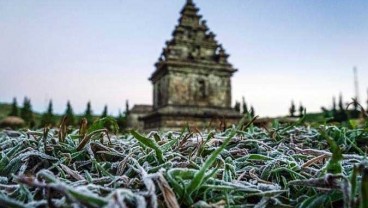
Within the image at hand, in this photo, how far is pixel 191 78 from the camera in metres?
14.7

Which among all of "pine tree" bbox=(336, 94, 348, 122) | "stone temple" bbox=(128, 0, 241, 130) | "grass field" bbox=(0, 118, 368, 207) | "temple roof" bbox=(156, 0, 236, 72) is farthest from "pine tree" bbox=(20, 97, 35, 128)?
"grass field" bbox=(0, 118, 368, 207)

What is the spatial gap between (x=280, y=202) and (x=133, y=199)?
0.22 meters

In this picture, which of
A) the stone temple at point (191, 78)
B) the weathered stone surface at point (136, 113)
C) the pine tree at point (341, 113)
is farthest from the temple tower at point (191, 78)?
the weathered stone surface at point (136, 113)

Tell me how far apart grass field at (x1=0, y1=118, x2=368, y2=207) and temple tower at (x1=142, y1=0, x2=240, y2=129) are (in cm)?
1247

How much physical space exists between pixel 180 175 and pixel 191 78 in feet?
46.6

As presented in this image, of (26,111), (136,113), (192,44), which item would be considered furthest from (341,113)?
(26,111)

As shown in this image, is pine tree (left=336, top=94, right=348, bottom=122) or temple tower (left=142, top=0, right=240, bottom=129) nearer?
temple tower (left=142, top=0, right=240, bottom=129)

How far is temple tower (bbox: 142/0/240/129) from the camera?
13844mm

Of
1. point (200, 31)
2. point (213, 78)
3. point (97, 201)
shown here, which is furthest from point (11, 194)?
point (200, 31)

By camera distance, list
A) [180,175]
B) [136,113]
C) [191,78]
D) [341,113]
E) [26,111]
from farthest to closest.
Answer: [136,113], [26,111], [341,113], [191,78], [180,175]

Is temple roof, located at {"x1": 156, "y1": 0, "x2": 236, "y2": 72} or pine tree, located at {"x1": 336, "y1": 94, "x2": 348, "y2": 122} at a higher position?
temple roof, located at {"x1": 156, "y1": 0, "x2": 236, "y2": 72}

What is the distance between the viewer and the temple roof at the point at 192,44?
15.0 meters

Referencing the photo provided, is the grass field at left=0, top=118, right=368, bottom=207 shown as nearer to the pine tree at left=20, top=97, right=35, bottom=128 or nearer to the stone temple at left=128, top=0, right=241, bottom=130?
the stone temple at left=128, top=0, right=241, bottom=130

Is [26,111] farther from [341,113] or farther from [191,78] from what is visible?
[341,113]
